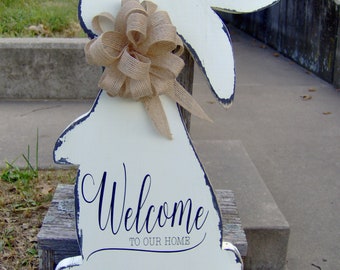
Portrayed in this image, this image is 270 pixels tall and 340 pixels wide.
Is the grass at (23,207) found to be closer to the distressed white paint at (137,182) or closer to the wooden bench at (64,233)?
the wooden bench at (64,233)

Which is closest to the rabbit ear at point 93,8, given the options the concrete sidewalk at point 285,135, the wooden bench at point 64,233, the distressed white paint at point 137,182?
the distressed white paint at point 137,182

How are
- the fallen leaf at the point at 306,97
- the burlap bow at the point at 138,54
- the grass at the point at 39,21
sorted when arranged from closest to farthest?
the burlap bow at the point at 138,54 → the grass at the point at 39,21 → the fallen leaf at the point at 306,97

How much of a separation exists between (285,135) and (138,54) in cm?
315

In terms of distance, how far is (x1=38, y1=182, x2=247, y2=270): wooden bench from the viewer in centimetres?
243

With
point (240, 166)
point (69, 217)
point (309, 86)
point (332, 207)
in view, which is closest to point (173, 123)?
point (69, 217)

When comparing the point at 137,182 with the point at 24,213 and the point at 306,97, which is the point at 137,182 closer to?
the point at 24,213

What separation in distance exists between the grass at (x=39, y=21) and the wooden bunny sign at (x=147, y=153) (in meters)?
3.60

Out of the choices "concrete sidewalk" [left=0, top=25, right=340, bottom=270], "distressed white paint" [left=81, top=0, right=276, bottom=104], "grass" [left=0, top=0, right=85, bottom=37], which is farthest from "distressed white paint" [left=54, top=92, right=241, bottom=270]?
"grass" [left=0, top=0, right=85, bottom=37]

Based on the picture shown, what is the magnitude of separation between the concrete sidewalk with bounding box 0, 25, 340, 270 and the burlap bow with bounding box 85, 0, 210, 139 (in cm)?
162

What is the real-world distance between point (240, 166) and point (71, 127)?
4.99ft

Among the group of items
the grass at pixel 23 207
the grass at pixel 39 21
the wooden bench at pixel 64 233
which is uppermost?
the wooden bench at pixel 64 233

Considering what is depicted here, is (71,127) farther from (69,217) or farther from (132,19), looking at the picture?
(69,217)

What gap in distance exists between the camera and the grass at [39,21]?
5.57 m

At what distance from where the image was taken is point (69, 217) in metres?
2.58
